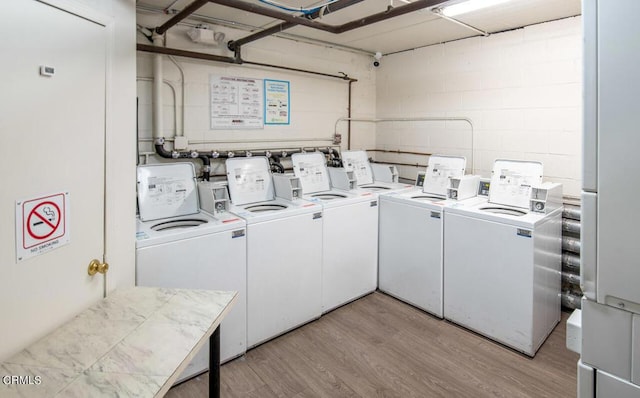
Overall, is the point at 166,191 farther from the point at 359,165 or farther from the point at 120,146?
the point at 359,165

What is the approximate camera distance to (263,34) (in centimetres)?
302

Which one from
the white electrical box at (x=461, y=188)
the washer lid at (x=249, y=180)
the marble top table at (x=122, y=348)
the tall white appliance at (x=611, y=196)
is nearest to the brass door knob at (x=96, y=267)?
the marble top table at (x=122, y=348)

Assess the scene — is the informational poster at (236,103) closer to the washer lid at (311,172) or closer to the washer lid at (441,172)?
the washer lid at (311,172)

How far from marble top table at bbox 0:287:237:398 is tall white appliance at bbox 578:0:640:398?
1144mm

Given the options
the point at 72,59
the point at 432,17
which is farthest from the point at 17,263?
the point at 432,17

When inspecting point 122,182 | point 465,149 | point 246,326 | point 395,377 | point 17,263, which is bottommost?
point 395,377

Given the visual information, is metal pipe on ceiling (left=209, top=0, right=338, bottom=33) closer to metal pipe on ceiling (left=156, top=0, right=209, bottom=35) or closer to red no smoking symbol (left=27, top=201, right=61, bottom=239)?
metal pipe on ceiling (left=156, top=0, right=209, bottom=35)

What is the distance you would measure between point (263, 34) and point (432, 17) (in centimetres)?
140

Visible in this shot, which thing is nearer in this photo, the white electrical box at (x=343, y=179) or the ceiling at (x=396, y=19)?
the ceiling at (x=396, y=19)

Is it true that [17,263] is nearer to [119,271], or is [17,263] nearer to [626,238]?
[119,271]

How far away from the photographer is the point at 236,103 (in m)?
3.43

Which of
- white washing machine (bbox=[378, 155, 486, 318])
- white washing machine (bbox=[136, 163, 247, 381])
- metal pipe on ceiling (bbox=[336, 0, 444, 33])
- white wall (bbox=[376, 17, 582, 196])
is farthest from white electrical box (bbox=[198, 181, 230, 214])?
white wall (bbox=[376, 17, 582, 196])

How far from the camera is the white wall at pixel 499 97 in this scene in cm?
308

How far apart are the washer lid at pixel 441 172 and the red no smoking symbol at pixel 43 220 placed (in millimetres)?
2872
